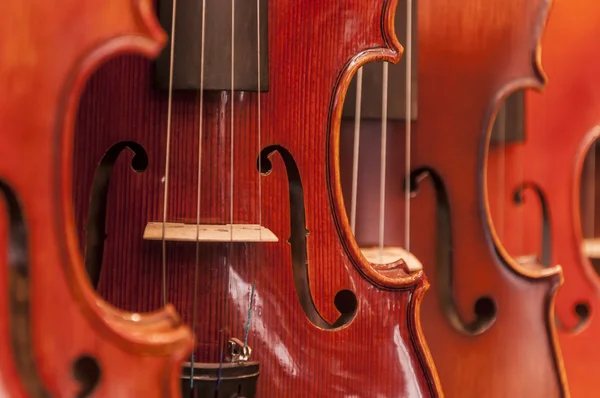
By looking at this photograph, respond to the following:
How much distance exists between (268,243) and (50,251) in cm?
32

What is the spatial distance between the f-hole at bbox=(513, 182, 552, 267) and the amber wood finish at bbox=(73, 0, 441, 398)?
533 millimetres

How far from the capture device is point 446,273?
1.34m

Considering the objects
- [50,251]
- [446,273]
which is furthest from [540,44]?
[50,251]

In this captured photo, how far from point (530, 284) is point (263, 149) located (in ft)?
1.89

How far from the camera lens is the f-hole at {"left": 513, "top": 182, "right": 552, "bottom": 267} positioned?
1.44m

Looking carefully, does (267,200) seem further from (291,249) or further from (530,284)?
(530,284)

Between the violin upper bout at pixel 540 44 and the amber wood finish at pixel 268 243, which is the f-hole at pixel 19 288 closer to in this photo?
the amber wood finish at pixel 268 243

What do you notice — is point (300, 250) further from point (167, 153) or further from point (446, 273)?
point (446, 273)

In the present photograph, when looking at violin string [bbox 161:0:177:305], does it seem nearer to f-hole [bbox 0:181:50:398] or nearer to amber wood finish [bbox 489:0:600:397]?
f-hole [bbox 0:181:50:398]

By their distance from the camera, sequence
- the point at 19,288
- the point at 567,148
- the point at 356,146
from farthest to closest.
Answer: the point at 567,148 < the point at 356,146 < the point at 19,288

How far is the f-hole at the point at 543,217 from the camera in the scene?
1.44m

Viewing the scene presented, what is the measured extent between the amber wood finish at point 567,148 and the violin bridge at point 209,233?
2.16 feet

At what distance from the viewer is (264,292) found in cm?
96

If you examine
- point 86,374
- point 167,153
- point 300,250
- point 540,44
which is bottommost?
point 86,374
